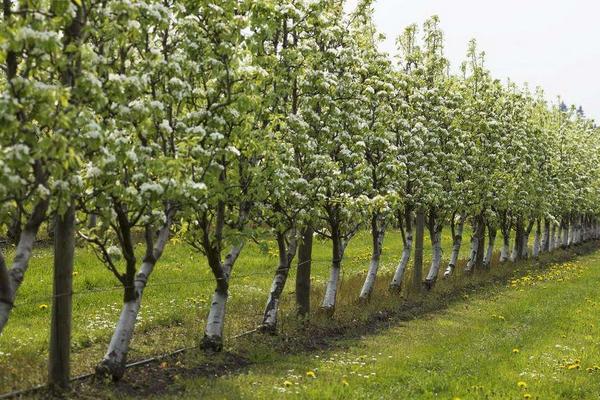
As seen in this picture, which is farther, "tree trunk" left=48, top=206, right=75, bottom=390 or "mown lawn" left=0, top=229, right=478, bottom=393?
"mown lawn" left=0, top=229, right=478, bottom=393

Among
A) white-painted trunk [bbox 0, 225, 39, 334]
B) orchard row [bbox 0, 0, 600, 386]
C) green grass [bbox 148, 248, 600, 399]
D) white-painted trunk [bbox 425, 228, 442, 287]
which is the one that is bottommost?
green grass [bbox 148, 248, 600, 399]

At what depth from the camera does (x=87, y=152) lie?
11.5 metres

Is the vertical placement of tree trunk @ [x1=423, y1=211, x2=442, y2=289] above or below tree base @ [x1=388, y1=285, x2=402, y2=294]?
above

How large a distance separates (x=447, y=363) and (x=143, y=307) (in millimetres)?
11412

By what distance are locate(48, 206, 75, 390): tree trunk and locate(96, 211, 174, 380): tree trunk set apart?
1.19 m

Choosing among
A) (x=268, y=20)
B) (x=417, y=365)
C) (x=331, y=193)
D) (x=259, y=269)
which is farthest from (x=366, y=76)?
(x=259, y=269)

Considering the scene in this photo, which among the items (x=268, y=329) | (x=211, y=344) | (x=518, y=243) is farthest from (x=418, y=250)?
(x=518, y=243)

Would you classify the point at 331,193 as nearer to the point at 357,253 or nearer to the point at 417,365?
the point at 417,365

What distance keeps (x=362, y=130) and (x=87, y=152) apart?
485 inches

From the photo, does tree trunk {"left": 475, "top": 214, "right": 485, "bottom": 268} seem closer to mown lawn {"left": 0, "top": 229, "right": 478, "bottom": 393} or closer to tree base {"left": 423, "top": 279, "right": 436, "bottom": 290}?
mown lawn {"left": 0, "top": 229, "right": 478, "bottom": 393}

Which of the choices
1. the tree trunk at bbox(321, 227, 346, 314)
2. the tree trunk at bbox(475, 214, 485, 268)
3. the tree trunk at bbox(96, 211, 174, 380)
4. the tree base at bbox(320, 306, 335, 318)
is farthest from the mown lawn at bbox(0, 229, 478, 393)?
the tree trunk at bbox(475, 214, 485, 268)

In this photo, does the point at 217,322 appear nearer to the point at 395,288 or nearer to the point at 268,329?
the point at 268,329

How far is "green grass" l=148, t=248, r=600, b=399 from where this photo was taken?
1444 cm

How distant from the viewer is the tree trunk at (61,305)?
13.3 meters
